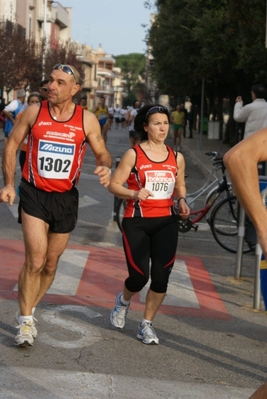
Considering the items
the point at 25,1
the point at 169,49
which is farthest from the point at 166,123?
the point at 25,1

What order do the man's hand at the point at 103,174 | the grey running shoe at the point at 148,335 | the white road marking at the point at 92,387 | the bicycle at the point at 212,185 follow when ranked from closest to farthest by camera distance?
the white road marking at the point at 92,387
the man's hand at the point at 103,174
the grey running shoe at the point at 148,335
the bicycle at the point at 212,185

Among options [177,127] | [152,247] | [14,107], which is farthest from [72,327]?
[177,127]

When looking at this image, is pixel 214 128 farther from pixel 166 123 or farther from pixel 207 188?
pixel 166 123

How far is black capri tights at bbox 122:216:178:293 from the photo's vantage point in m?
6.60

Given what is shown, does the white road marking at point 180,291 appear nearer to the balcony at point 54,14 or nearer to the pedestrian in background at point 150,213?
the pedestrian in background at point 150,213

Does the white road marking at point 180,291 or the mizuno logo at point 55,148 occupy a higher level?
the mizuno logo at point 55,148

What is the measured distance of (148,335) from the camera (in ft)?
21.6

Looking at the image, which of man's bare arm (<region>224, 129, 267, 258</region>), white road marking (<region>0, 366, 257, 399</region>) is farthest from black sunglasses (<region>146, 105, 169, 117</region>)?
man's bare arm (<region>224, 129, 267, 258</region>)

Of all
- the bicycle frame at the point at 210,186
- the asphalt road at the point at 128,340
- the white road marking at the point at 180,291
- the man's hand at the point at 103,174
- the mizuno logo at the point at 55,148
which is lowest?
the white road marking at the point at 180,291

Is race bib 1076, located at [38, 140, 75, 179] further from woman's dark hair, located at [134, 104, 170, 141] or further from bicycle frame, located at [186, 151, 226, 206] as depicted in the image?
bicycle frame, located at [186, 151, 226, 206]

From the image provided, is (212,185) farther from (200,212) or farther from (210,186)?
(200,212)

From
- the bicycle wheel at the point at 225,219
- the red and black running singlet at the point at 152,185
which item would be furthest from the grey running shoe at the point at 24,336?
the bicycle wheel at the point at 225,219

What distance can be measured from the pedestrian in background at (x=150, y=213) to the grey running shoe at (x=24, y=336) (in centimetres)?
89

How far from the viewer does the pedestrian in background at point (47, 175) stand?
20.7 ft
